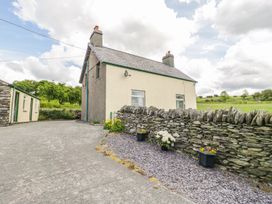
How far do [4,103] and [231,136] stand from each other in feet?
41.7

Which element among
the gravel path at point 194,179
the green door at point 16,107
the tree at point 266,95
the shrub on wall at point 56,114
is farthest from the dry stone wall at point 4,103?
the tree at point 266,95

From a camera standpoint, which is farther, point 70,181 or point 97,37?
point 97,37

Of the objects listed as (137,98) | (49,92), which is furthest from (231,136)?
(49,92)

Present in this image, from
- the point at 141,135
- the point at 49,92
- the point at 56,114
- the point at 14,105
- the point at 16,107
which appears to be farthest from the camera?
the point at 49,92

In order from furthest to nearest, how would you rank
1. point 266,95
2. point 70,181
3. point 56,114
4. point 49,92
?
point 49,92 → point 56,114 → point 266,95 → point 70,181

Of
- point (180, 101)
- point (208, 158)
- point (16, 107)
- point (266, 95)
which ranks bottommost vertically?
point (208, 158)

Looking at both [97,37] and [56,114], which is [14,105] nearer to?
[56,114]

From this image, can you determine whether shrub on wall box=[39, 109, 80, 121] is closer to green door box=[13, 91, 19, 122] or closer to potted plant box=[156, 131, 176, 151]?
green door box=[13, 91, 19, 122]

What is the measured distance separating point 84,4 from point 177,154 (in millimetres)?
9696

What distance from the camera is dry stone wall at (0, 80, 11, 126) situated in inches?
354

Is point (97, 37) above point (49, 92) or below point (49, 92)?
above

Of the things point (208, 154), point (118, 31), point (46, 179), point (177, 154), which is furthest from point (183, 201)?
point (118, 31)

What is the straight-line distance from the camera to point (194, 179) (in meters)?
2.68

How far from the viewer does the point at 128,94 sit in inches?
390
